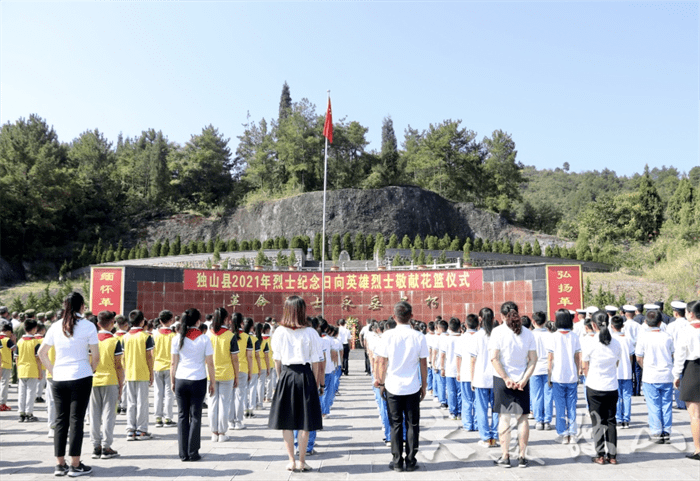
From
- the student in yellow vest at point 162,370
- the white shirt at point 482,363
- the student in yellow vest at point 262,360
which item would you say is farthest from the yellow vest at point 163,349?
the white shirt at point 482,363

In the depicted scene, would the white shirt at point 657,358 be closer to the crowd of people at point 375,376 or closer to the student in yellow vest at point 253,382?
the crowd of people at point 375,376

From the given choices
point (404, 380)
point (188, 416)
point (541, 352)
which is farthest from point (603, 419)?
point (188, 416)

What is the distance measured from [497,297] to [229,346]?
14.9 m

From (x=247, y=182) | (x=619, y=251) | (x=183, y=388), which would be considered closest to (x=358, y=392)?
(x=183, y=388)

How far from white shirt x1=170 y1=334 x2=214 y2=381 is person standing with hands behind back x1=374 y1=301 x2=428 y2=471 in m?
1.79

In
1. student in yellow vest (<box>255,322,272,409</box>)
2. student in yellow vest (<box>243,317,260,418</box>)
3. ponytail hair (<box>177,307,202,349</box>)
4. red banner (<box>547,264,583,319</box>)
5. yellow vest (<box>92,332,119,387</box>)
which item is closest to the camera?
ponytail hair (<box>177,307,202,349</box>)

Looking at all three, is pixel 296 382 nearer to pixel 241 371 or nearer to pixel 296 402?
pixel 296 402

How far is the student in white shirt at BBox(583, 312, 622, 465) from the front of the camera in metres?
5.23

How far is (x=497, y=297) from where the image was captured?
64.7 feet

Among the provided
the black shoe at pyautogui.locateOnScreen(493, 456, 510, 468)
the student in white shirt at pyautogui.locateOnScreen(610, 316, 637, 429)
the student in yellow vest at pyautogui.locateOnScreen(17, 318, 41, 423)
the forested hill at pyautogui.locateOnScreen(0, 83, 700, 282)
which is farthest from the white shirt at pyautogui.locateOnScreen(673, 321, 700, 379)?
the forested hill at pyautogui.locateOnScreen(0, 83, 700, 282)

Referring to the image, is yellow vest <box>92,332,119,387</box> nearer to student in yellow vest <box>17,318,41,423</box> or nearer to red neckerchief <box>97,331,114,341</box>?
red neckerchief <box>97,331,114,341</box>

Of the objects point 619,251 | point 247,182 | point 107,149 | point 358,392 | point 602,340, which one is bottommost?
point 358,392

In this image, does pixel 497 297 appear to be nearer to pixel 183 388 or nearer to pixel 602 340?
pixel 602 340

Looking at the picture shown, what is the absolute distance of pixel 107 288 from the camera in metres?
19.4
